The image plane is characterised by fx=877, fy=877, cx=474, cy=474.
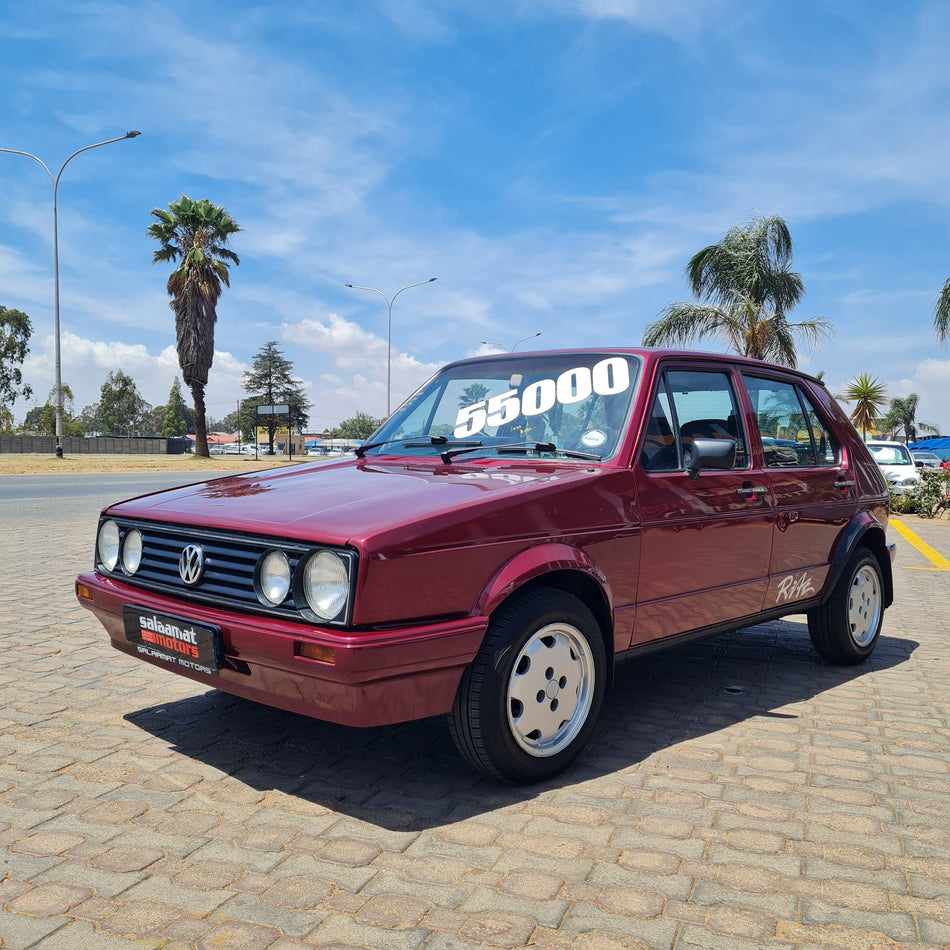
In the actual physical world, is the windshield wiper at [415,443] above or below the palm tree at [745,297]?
below

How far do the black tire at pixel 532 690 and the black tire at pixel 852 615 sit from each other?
2.23 metres

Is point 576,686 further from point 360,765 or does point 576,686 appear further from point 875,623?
point 875,623

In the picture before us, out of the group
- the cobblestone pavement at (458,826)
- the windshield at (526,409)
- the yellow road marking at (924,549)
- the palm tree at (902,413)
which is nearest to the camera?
the cobblestone pavement at (458,826)

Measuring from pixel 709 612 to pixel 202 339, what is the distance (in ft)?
142

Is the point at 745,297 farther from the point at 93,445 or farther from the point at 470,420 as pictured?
the point at 93,445

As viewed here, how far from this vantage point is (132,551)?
11.9ft

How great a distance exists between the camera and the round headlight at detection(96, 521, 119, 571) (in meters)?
3.71

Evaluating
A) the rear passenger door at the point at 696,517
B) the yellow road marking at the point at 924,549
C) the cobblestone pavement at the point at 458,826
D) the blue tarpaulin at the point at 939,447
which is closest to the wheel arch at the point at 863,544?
the cobblestone pavement at the point at 458,826

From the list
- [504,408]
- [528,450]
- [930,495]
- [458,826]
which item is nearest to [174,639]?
[458,826]

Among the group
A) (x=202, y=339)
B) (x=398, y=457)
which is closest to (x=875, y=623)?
(x=398, y=457)

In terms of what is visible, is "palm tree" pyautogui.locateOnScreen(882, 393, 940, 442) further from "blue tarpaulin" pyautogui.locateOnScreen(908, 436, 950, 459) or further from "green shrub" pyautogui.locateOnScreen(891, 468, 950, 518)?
"green shrub" pyautogui.locateOnScreen(891, 468, 950, 518)

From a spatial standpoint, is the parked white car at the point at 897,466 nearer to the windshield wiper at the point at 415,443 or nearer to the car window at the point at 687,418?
the car window at the point at 687,418

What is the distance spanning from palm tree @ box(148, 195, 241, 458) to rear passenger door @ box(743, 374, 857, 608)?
41.8 m

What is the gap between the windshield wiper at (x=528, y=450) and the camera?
12.2ft
